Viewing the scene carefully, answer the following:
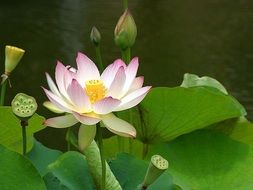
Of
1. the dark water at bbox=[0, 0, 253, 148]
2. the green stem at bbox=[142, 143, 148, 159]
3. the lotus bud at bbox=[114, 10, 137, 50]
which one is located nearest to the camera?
the lotus bud at bbox=[114, 10, 137, 50]

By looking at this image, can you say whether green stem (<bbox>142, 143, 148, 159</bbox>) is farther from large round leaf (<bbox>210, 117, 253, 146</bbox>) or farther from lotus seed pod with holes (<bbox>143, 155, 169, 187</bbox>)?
lotus seed pod with holes (<bbox>143, 155, 169, 187</bbox>)

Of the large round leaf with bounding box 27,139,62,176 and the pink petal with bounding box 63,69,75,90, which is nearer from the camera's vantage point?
the pink petal with bounding box 63,69,75,90

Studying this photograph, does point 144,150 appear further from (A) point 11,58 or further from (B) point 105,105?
(B) point 105,105

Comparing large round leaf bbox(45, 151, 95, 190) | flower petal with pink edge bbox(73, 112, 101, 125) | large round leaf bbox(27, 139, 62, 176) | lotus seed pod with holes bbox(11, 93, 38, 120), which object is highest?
flower petal with pink edge bbox(73, 112, 101, 125)

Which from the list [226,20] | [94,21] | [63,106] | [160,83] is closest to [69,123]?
[63,106]

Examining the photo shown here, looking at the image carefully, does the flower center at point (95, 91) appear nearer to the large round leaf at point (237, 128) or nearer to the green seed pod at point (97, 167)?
the green seed pod at point (97, 167)

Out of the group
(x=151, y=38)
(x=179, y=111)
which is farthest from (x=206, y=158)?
(x=151, y=38)

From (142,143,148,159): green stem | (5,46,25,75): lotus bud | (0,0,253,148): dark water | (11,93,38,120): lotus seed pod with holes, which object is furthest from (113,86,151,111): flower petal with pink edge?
(0,0,253,148): dark water

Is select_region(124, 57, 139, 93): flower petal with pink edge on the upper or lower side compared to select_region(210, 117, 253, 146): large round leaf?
upper
